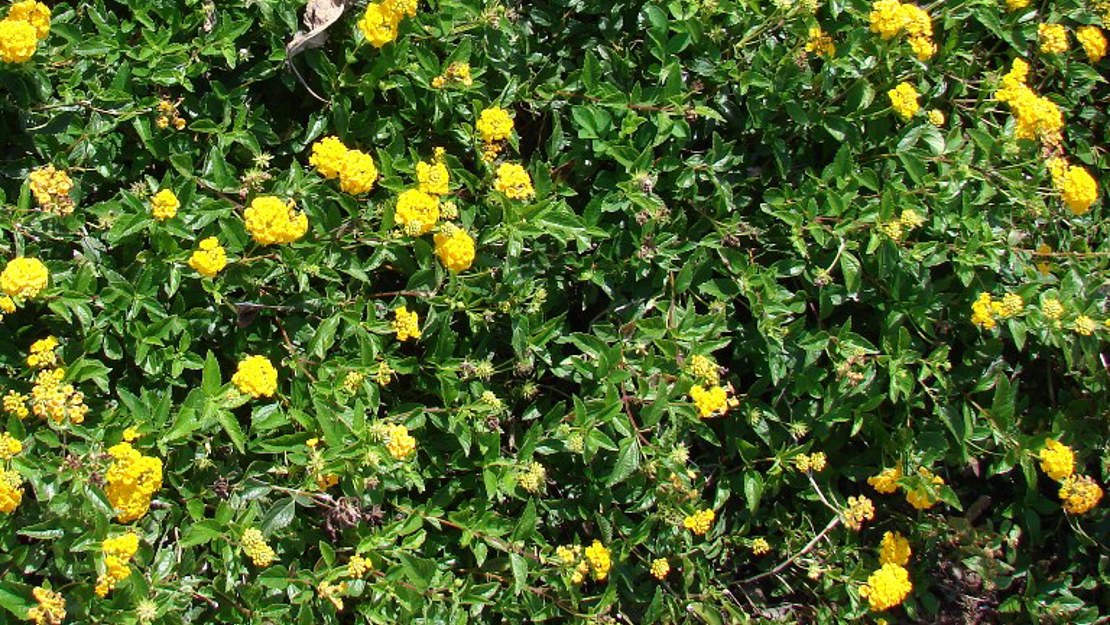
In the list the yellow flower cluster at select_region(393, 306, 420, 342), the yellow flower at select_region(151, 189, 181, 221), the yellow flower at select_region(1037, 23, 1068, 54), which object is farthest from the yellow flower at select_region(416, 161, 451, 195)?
the yellow flower at select_region(1037, 23, 1068, 54)

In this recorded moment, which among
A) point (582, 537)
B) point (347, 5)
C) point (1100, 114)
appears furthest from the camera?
point (1100, 114)

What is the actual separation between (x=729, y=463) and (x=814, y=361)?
0.58 meters

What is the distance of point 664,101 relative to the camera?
3.61 metres

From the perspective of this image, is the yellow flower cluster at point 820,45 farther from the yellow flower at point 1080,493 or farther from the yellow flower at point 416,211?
the yellow flower at point 1080,493

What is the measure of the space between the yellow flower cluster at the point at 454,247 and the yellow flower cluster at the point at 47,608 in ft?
4.82

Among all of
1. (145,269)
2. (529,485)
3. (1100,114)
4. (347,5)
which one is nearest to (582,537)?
(529,485)

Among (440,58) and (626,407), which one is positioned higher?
(440,58)

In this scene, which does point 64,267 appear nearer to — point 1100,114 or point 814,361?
point 814,361

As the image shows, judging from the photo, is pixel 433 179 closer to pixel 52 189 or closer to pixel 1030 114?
pixel 52 189

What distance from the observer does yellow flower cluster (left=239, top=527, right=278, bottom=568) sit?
2879mm

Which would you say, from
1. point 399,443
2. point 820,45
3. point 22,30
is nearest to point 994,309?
point 820,45

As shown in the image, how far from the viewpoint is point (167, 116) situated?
127 inches

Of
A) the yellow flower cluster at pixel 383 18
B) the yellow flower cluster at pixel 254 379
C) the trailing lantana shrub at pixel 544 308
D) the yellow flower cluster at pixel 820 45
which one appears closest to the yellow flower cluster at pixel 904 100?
the trailing lantana shrub at pixel 544 308

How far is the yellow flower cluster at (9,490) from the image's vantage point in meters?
2.64
